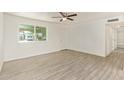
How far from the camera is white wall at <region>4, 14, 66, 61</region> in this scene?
508 cm

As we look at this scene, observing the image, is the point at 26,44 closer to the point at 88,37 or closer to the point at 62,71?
the point at 62,71

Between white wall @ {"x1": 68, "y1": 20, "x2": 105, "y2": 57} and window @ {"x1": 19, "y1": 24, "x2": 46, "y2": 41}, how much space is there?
2.71 metres

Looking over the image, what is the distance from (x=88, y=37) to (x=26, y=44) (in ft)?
14.2

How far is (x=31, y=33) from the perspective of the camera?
661 cm

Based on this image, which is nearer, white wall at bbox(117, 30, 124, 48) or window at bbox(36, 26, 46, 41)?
window at bbox(36, 26, 46, 41)

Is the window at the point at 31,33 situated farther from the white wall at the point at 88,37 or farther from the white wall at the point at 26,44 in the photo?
the white wall at the point at 88,37

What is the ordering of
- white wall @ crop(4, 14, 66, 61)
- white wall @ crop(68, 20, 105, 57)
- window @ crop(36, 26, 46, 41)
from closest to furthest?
1. white wall @ crop(4, 14, 66, 61)
2. white wall @ crop(68, 20, 105, 57)
3. window @ crop(36, 26, 46, 41)

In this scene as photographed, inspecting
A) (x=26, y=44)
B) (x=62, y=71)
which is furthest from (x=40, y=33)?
(x=62, y=71)

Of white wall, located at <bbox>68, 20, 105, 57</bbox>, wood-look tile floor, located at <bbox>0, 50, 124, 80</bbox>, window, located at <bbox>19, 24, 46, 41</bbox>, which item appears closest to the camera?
wood-look tile floor, located at <bbox>0, 50, 124, 80</bbox>

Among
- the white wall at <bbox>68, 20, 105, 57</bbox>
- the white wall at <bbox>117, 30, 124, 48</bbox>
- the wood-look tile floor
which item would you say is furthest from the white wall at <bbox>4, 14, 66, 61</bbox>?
the white wall at <bbox>117, 30, 124, 48</bbox>

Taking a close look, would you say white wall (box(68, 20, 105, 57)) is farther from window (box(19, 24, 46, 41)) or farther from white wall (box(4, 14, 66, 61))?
window (box(19, 24, 46, 41))

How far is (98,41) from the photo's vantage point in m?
6.70

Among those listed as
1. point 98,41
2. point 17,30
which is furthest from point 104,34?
point 17,30
